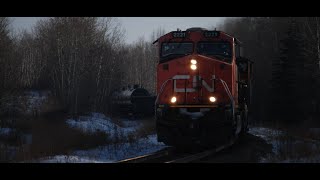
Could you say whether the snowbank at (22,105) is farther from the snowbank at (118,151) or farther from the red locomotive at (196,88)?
the red locomotive at (196,88)

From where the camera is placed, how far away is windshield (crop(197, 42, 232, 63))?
16.6 m

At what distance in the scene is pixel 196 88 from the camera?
625 inches

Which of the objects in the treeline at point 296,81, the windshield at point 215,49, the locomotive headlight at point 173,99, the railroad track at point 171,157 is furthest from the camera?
the treeline at point 296,81

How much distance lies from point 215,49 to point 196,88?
1745 millimetres

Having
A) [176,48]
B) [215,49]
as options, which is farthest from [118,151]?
[215,49]

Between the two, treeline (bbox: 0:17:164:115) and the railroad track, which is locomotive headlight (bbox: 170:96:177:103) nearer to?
the railroad track

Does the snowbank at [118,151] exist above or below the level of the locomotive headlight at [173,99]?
below

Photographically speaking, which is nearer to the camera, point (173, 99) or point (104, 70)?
point (173, 99)

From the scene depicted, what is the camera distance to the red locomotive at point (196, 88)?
15.5m

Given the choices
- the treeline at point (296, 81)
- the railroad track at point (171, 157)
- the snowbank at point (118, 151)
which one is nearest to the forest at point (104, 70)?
the treeline at point (296, 81)

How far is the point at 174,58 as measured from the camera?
1641 centimetres

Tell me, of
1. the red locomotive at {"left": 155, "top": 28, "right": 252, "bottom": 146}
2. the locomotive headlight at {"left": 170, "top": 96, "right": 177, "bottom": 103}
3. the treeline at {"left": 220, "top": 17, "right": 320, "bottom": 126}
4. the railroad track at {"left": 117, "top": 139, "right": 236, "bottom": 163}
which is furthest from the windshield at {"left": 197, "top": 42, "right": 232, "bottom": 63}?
the treeline at {"left": 220, "top": 17, "right": 320, "bottom": 126}

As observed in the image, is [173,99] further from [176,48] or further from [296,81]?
[296,81]
